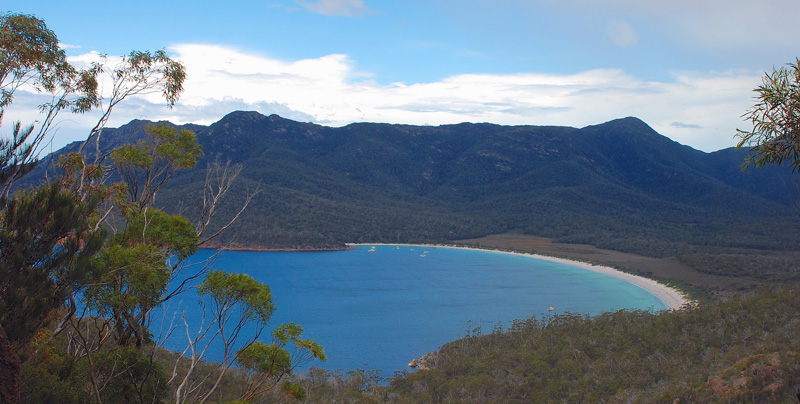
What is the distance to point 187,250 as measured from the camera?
9.47 meters

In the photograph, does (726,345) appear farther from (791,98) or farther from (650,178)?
(650,178)

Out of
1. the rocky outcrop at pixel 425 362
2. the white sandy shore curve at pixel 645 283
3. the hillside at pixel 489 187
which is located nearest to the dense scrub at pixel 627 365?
the rocky outcrop at pixel 425 362

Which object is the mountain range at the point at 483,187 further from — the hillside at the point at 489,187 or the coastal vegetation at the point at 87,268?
the coastal vegetation at the point at 87,268

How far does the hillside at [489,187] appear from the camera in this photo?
87750 millimetres

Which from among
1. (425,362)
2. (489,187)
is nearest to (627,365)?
(425,362)

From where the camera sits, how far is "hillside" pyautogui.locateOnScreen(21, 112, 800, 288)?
8775 centimetres

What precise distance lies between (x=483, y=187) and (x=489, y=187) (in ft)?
5.22

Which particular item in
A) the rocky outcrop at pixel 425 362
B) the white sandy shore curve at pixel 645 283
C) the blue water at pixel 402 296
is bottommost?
the blue water at pixel 402 296

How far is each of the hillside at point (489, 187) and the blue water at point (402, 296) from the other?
1228 centimetres

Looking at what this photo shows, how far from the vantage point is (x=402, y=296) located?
5534 cm

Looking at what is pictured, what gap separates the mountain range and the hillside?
36 cm

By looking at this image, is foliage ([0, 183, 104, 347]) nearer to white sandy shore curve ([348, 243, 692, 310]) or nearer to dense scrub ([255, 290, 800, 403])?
dense scrub ([255, 290, 800, 403])

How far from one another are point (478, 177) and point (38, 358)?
→ 5194 inches

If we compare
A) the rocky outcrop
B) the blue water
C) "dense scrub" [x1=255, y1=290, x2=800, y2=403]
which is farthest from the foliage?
the rocky outcrop
